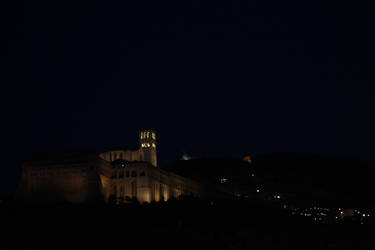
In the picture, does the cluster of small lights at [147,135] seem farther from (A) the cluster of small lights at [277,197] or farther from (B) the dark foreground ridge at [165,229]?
(A) the cluster of small lights at [277,197]

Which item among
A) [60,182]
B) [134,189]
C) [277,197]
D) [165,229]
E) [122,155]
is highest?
[122,155]

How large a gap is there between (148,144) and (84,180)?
29.9 m

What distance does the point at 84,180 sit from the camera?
3415 inches

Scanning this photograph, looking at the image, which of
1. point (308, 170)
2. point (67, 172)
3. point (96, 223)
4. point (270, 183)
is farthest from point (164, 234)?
point (308, 170)

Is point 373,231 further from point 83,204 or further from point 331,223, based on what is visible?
point 83,204

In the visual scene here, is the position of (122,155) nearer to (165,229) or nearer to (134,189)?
(134,189)

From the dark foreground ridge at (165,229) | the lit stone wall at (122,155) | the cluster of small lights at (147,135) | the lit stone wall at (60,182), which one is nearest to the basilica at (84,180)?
the lit stone wall at (60,182)

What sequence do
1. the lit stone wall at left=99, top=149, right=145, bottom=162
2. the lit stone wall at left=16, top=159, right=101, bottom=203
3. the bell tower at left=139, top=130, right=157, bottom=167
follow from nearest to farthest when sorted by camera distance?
the lit stone wall at left=16, top=159, right=101, bottom=203
the lit stone wall at left=99, top=149, right=145, bottom=162
the bell tower at left=139, top=130, right=157, bottom=167

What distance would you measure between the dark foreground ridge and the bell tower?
67.3 ft

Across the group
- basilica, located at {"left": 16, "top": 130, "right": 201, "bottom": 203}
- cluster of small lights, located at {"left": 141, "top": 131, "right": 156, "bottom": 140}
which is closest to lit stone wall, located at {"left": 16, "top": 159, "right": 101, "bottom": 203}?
basilica, located at {"left": 16, "top": 130, "right": 201, "bottom": 203}

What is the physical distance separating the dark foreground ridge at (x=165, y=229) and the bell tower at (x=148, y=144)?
20.5 m

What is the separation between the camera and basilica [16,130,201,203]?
3413 inches

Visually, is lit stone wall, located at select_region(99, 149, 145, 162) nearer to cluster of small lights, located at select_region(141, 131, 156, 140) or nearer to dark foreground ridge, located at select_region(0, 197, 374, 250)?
cluster of small lights, located at select_region(141, 131, 156, 140)

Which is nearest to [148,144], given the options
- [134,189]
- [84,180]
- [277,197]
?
[134,189]
